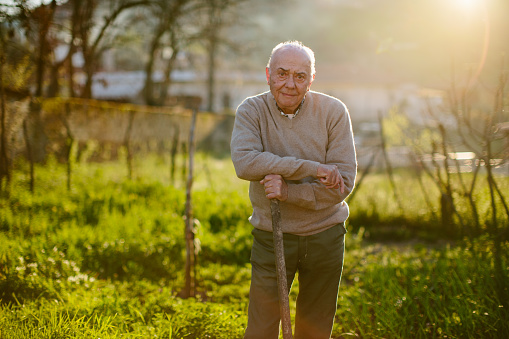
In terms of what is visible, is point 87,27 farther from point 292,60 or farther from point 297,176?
point 297,176

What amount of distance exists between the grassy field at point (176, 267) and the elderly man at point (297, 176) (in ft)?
2.50

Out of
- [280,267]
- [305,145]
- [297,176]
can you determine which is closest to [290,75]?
[305,145]

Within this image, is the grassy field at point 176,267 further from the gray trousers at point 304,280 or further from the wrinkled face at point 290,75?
the wrinkled face at point 290,75

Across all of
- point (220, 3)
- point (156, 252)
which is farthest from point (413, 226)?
point (220, 3)

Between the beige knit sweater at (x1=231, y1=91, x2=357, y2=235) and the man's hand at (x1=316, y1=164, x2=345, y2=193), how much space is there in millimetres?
77

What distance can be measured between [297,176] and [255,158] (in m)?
0.25

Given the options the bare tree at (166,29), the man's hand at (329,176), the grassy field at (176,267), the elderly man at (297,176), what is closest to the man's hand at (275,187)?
the elderly man at (297,176)

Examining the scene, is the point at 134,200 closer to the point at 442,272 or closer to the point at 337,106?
the point at 442,272

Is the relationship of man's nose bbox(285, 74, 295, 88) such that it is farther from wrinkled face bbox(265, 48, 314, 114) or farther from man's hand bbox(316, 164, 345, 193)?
man's hand bbox(316, 164, 345, 193)

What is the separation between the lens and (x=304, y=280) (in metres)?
2.92

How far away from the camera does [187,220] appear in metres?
4.52

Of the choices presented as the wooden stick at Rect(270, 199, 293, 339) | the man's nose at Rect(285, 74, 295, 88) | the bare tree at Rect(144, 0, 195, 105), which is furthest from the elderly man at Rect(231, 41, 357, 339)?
the bare tree at Rect(144, 0, 195, 105)

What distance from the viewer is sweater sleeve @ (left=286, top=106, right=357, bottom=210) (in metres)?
2.70

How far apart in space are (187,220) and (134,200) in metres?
2.82
